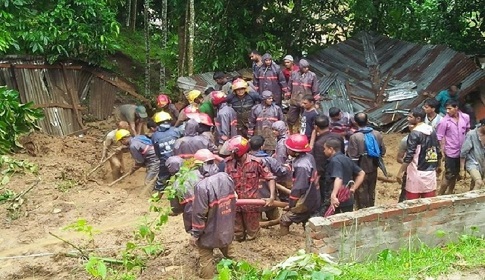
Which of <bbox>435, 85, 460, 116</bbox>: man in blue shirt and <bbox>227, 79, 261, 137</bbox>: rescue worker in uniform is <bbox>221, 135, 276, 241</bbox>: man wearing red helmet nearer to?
<bbox>227, 79, 261, 137</bbox>: rescue worker in uniform

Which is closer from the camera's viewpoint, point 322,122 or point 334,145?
point 334,145

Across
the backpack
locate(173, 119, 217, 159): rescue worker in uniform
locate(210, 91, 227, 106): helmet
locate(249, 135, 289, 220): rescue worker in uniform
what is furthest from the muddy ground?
locate(210, 91, 227, 106): helmet

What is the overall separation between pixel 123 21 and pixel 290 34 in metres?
7.14

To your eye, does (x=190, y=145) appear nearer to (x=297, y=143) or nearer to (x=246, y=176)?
(x=246, y=176)

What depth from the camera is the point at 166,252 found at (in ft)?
24.8

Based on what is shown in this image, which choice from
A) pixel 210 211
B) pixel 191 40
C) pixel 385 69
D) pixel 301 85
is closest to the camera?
pixel 210 211

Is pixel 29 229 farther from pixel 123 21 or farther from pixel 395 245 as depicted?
pixel 123 21

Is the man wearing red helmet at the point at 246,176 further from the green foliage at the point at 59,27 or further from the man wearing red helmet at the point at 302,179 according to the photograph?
the green foliage at the point at 59,27

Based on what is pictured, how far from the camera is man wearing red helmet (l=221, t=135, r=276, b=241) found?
7.64 m

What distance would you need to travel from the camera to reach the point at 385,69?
15094mm

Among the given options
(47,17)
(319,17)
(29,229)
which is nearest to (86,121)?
(47,17)

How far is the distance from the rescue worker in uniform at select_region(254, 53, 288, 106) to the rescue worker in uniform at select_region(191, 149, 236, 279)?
5.13 meters

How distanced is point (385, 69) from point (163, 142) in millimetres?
7317

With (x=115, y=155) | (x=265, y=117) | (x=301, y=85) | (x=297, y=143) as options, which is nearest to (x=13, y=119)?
(x=115, y=155)
